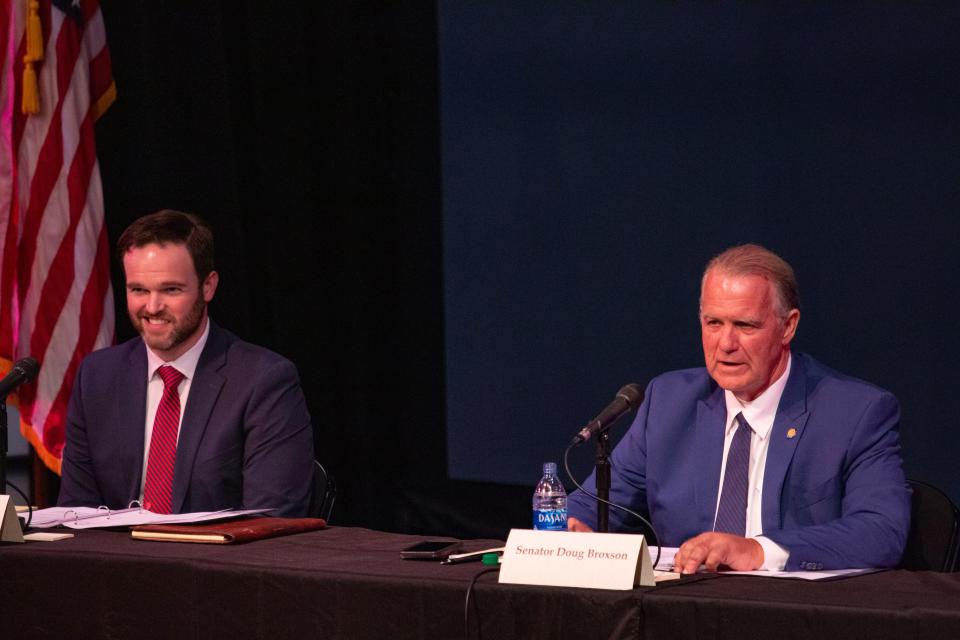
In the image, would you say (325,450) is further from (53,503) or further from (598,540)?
(598,540)

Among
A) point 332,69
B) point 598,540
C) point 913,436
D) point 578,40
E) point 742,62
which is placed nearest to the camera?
point 598,540

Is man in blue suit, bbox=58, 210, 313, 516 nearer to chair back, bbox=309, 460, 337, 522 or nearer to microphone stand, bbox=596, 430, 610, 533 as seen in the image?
chair back, bbox=309, 460, 337, 522

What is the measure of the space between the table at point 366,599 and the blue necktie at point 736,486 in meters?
0.75

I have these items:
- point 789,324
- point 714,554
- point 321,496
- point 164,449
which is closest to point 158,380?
point 164,449

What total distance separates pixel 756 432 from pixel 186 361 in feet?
5.51

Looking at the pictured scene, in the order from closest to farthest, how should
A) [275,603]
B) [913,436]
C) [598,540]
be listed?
[598,540]
[275,603]
[913,436]

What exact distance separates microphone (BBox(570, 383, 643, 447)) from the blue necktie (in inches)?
26.3

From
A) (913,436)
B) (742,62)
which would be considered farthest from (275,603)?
(742,62)

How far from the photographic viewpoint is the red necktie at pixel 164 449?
140 inches

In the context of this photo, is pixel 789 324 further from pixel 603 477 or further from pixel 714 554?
pixel 714 554

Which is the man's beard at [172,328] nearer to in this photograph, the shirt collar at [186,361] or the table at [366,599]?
the shirt collar at [186,361]

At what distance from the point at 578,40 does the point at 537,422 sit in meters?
1.73

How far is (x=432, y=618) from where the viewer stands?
7.37 ft

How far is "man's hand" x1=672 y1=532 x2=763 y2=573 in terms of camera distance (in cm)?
234
